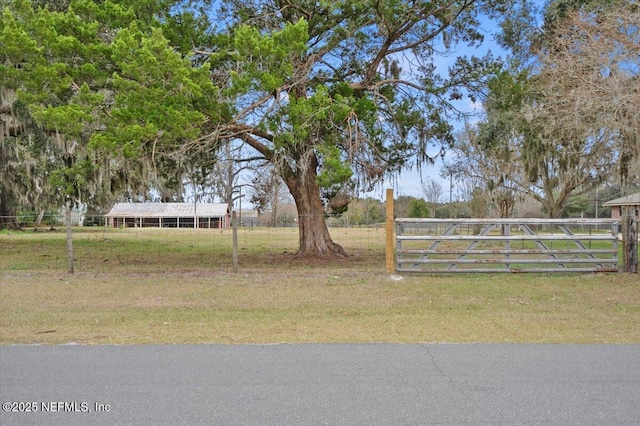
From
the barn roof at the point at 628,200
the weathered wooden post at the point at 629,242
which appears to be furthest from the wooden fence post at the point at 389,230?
the barn roof at the point at 628,200

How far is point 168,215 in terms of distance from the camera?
56.1 meters

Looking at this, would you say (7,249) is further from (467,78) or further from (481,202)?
(481,202)

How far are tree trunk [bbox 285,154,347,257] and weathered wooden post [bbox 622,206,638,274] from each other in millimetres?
7919

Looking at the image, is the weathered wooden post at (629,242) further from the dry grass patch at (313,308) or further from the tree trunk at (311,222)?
the tree trunk at (311,222)

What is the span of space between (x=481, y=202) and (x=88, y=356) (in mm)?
35834

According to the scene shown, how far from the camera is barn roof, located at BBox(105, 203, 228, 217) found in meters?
56.8

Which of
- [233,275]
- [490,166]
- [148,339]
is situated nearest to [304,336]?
[148,339]

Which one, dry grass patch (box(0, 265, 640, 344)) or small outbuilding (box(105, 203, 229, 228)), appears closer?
dry grass patch (box(0, 265, 640, 344))

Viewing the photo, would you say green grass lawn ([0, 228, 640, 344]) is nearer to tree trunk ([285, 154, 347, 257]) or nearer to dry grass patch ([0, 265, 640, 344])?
dry grass patch ([0, 265, 640, 344])

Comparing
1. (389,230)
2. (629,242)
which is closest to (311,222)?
(389,230)

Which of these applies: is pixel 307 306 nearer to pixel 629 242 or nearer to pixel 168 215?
pixel 629 242

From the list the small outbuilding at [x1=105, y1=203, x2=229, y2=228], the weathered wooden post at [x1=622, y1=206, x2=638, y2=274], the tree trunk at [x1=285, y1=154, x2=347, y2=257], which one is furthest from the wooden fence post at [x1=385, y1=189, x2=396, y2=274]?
the small outbuilding at [x1=105, y1=203, x2=229, y2=228]

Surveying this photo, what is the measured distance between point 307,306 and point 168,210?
171 feet

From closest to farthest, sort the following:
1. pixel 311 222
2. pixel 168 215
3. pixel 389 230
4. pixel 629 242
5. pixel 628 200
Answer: pixel 389 230 < pixel 629 242 < pixel 311 222 < pixel 628 200 < pixel 168 215
